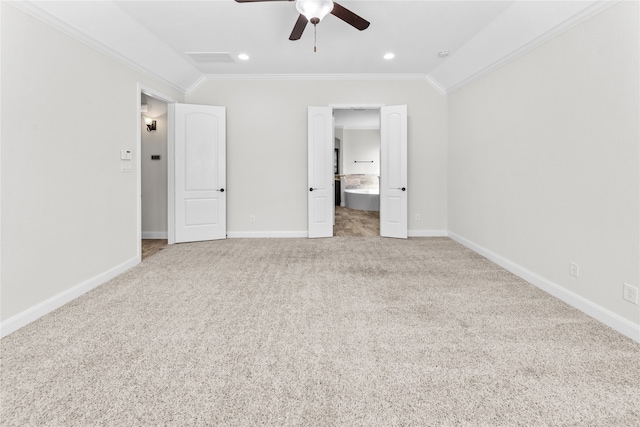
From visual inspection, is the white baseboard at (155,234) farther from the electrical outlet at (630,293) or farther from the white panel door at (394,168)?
the electrical outlet at (630,293)

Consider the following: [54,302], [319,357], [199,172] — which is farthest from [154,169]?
[319,357]

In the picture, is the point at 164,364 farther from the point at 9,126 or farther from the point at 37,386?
the point at 9,126

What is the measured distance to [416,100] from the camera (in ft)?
17.2

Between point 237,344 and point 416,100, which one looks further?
point 416,100

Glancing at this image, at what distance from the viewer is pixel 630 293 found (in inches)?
82.3

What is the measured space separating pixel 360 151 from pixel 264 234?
695 cm

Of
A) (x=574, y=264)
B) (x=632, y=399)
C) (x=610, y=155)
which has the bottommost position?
(x=632, y=399)

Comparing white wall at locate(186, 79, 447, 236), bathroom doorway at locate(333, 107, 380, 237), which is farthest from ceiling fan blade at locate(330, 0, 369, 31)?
bathroom doorway at locate(333, 107, 380, 237)

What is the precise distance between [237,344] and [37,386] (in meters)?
0.97

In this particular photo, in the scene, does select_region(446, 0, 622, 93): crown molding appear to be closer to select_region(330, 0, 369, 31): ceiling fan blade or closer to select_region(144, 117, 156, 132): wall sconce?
select_region(330, 0, 369, 31): ceiling fan blade

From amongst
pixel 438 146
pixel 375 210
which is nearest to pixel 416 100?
pixel 438 146

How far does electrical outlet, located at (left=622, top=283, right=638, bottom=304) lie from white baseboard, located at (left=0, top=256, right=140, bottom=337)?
4.13m

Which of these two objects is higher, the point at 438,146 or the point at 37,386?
the point at 438,146

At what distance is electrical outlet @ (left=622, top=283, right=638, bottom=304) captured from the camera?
2051 mm
